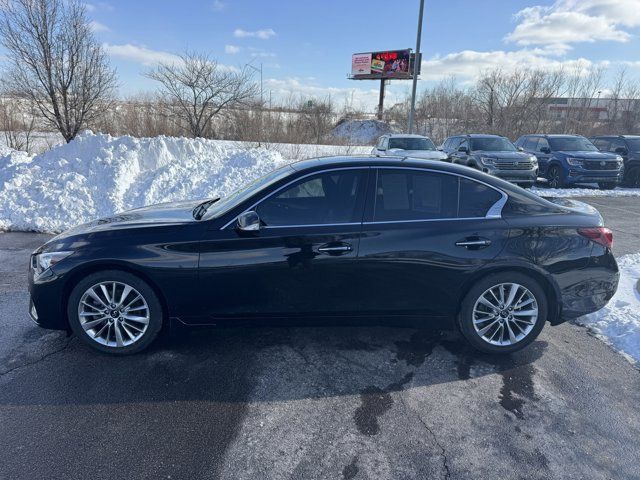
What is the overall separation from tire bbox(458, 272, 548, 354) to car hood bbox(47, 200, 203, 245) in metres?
2.68

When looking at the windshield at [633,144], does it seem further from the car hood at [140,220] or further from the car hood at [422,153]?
the car hood at [140,220]

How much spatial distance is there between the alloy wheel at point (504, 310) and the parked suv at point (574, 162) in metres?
13.0

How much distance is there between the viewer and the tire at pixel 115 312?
349cm

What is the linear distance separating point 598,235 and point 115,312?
4.45m

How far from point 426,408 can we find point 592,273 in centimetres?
210

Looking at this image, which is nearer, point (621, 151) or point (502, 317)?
point (502, 317)

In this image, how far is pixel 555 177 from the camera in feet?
49.1

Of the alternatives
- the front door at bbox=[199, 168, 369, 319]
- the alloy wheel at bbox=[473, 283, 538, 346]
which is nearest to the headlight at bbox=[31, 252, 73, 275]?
the front door at bbox=[199, 168, 369, 319]

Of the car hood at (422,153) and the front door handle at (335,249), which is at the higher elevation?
the car hood at (422,153)

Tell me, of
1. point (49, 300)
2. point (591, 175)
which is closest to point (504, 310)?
point (49, 300)

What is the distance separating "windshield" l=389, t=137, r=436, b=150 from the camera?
14.8 metres

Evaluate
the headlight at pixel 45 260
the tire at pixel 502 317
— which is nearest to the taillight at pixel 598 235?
the tire at pixel 502 317

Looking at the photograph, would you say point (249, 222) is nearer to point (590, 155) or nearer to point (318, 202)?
point (318, 202)

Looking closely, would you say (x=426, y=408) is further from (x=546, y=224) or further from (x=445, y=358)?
(x=546, y=224)
